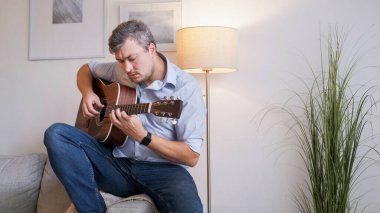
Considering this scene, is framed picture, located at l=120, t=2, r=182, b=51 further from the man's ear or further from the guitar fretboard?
the guitar fretboard

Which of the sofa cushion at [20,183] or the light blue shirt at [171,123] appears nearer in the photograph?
the light blue shirt at [171,123]

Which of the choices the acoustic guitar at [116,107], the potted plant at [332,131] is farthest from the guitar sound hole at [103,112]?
the potted plant at [332,131]

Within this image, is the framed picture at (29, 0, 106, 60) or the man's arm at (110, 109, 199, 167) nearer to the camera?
the man's arm at (110, 109, 199, 167)

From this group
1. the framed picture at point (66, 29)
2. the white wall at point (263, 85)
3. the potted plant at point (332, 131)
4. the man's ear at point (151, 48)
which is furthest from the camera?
the framed picture at point (66, 29)

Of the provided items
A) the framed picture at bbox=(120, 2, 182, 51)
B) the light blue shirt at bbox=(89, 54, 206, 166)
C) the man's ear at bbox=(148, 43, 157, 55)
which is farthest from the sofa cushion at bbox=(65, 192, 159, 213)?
the framed picture at bbox=(120, 2, 182, 51)

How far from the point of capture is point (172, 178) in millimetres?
1385

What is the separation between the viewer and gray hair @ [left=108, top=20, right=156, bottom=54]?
4.68 ft

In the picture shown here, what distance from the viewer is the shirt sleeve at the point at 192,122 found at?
137cm

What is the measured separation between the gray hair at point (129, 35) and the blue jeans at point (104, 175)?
0.41m

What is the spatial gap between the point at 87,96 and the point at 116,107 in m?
0.29

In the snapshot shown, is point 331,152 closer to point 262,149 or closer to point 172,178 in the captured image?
point 262,149

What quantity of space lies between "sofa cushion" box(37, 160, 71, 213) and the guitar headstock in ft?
2.89

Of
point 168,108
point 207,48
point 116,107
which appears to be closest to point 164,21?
point 207,48

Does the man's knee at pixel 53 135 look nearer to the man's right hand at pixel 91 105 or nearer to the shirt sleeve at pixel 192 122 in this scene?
the man's right hand at pixel 91 105
